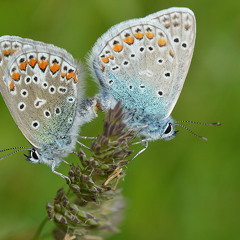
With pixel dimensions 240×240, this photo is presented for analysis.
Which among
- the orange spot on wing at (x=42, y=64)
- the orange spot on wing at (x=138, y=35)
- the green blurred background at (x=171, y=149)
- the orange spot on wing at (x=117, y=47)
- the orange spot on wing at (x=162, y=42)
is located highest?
the orange spot on wing at (x=138, y=35)

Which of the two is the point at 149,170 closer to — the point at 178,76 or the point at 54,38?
the point at 178,76

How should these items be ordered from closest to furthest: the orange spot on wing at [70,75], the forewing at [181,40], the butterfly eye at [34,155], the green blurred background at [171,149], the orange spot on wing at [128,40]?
the butterfly eye at [34,155], the orange spot on wing at [70,75], the forewing at [181,40], the orange spot on wing at [128,40], the green blurred background at [171,149]

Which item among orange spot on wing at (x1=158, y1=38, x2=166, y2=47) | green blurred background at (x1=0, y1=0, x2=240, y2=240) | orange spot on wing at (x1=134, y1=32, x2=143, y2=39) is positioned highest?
orange spot on wing at (x1=134, y1=32, x2=143, y2=39)

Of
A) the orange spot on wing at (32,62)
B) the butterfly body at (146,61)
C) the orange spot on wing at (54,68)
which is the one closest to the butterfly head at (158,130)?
the butterfly body at (146,61)

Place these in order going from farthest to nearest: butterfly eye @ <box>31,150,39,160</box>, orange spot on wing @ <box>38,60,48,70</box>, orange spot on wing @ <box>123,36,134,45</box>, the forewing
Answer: orange spot on wing @ <box>123,36,134,45</box> < the forewing < orange spot on wing @ <box>38,60,48,70</box> < butterfly eye @ <box>31,150,39,160</box>

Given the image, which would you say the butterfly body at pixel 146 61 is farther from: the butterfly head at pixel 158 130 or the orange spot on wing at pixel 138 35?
the butterfly head at pixel 158 130

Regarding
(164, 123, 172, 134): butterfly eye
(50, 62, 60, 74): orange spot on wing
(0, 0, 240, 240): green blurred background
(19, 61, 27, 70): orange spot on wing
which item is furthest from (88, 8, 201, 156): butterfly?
(19, 61, 27, 70): orange spot on wing

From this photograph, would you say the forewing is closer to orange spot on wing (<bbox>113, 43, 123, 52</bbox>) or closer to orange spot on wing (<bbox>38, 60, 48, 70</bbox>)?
orange spot on wing (<bbox>113, 43, 123, 52</bbox>)
